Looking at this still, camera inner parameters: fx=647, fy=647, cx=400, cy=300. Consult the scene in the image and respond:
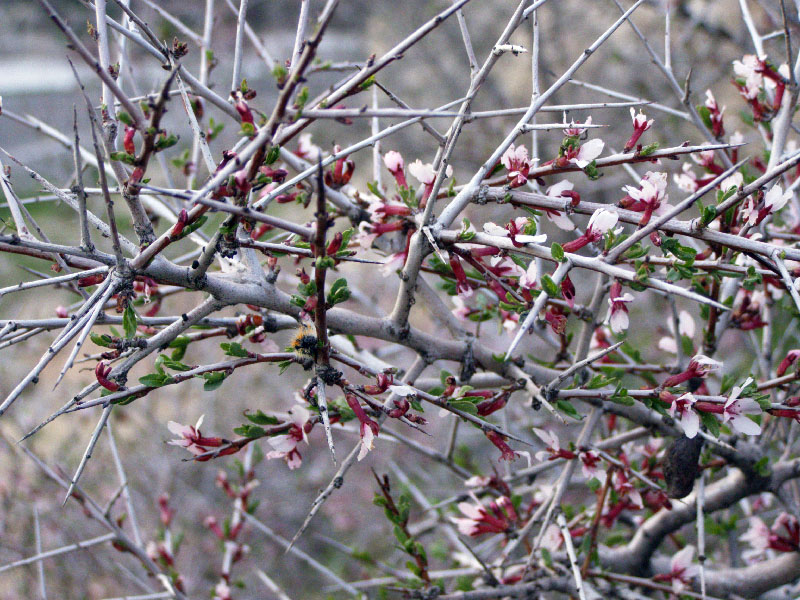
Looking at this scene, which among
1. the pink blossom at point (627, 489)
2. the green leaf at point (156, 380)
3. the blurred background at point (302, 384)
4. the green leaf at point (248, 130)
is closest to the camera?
the green leaf at point (248, 130)

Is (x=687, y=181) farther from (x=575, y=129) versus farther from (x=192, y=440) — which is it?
(x=192, y=440)

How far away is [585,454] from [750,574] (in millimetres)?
895

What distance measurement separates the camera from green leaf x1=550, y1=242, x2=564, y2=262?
1.34m

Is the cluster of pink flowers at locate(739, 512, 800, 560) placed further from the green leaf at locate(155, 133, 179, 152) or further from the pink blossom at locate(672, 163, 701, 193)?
the green leaf at locate(155, 133, 179, 152)

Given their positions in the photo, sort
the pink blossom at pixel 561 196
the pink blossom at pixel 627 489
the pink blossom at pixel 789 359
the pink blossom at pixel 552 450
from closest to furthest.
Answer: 1. the pink blossom at pixel 561 196
2. the pink blossom at pixel 789 359
3. the pink blossom at pixel 552 450
4. the pink blossom at pixel 627 489

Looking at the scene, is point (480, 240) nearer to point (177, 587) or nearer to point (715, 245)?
point (715, 245)

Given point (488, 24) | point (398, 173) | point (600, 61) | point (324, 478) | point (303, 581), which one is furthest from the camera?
point (488, 24)

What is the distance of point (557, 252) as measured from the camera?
1.35m

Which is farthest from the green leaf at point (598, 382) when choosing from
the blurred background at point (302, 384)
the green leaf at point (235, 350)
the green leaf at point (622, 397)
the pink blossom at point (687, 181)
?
the blurred background at point (302, 384)

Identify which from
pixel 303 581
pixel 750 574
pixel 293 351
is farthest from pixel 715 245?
pixel 303 581

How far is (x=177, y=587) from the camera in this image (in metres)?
2.42

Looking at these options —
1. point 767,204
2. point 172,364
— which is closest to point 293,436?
point 172,364

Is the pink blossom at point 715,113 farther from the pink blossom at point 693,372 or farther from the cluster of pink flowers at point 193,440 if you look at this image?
the cluster of pink flowers at point 193,440

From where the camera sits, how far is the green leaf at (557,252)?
1342 mm
